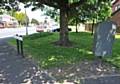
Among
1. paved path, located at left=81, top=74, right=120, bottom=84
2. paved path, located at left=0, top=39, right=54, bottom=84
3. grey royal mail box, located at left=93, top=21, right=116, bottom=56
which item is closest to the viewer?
paved path, located at left=81, top=74, right=120, bottom=84

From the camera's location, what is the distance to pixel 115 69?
34.0ft

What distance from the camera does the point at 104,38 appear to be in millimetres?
11359

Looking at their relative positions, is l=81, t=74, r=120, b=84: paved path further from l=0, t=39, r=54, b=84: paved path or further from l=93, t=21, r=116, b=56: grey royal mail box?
l=93, t=21, r=116, b=56: grey royal mail box

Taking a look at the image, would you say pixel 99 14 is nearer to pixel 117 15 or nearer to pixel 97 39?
pixel 117 15

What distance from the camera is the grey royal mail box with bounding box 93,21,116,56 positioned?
442 inches

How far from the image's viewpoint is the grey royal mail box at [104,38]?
11.2 meters

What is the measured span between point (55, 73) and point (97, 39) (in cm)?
252

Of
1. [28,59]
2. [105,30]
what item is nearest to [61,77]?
[105,30]

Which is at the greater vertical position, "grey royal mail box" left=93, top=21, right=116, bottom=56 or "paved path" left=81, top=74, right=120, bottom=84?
"grey royal mail box" left=93, top=21, right=116, bottom=56

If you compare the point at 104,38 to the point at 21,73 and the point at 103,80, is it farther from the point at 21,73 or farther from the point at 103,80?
the point at 21,73

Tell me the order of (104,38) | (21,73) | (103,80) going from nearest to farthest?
(103,80), (21,73), (104,38)

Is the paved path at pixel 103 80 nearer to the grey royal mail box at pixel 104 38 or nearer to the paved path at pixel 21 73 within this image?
the paved path at pixel 21 73

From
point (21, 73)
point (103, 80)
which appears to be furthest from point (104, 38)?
point (21, 73)

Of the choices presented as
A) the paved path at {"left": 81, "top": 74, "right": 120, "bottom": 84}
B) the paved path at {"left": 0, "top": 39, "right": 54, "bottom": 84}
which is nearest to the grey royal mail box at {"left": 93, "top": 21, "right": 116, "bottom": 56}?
the paved path at {"left": 81, "top": 74, "right": 120, "bottom": 84}
